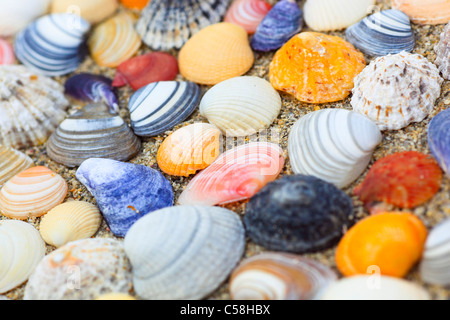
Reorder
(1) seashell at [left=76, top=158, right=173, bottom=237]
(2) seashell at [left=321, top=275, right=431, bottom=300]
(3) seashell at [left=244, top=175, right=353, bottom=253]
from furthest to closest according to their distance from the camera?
(1) seashell at [left=76, top=158, right=173, bottom=237], (3) seashell at [left=244, top=175, right=353, bottom=253], (2) seashell at [left=321, top=275, right=431, bottom=300]

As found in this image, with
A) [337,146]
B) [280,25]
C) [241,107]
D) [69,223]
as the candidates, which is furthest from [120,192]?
[280,25]

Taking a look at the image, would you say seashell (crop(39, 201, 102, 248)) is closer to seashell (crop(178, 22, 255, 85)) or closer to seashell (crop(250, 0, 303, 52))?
seashell (crop(178, 22, 255, 85))

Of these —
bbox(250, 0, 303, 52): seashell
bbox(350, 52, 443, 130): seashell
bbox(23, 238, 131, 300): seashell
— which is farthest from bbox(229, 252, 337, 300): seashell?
bbox(250, 0, 303, 52): seashell

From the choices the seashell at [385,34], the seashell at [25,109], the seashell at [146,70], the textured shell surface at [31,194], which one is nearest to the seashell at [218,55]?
the seashell at [146,70]

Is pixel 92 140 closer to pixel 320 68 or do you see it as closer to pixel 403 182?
pixel 320 68
